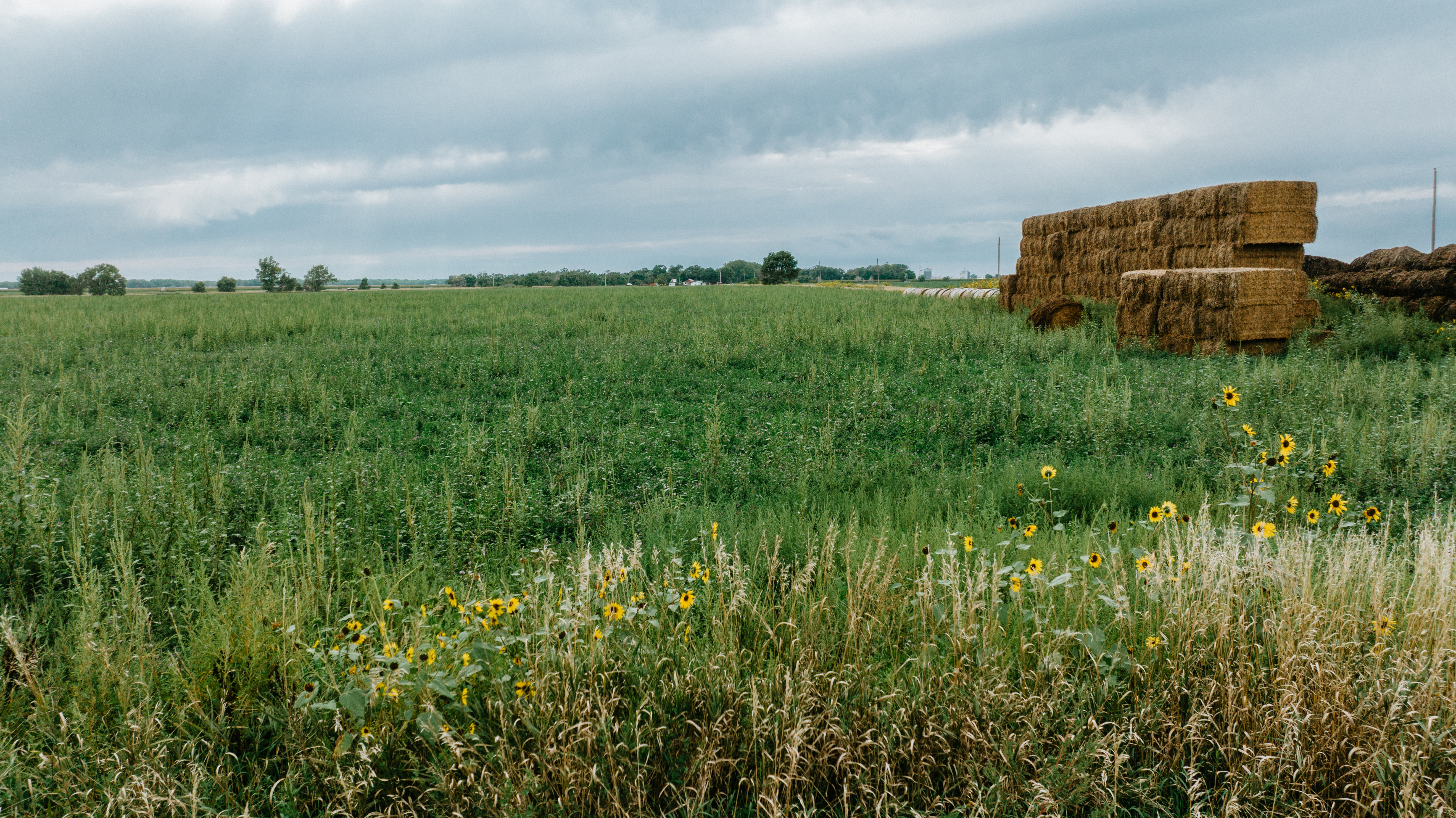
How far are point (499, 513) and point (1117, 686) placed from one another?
4153mm

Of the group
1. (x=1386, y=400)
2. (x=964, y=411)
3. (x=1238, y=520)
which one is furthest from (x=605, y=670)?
(x=1386, y=400)

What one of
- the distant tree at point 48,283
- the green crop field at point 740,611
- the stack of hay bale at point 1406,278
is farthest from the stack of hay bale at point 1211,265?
the distant tree at point 48,283

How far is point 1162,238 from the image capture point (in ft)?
51.8

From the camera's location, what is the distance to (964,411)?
847cm

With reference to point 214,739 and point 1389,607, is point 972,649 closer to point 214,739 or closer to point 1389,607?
point 1389,607

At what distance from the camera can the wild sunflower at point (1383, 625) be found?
3.09 meters

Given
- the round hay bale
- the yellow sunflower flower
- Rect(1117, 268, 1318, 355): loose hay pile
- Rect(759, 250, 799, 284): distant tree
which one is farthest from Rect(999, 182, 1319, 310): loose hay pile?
Rect(759, 250, 799, 284): distant tree

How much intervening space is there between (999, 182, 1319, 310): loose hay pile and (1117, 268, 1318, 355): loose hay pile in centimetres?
102

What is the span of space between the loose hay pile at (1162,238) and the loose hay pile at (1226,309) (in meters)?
1.02

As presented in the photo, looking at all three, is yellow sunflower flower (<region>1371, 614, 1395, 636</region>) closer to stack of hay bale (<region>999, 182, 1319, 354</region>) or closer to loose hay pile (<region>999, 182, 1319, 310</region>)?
stack of hay bale (<region>999, 182, 1319, 354</region>)

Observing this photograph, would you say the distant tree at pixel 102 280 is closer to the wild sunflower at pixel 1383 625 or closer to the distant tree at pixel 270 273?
the distant tree at pixel 270 273

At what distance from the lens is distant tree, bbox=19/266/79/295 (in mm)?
76125

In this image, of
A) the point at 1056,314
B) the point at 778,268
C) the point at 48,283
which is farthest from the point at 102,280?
the point at 1056,314

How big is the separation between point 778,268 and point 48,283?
78.1m
